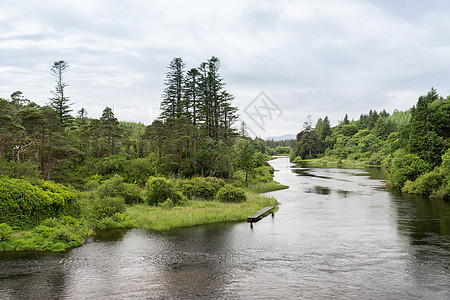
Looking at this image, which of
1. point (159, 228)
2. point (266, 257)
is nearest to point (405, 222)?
point (266, 257)

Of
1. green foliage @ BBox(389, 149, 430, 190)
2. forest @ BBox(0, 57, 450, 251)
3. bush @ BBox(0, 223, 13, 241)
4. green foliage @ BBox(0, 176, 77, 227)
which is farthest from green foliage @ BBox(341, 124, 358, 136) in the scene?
bush @ BBox(0, 223, 13, 241)

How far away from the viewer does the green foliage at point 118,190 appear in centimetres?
2738

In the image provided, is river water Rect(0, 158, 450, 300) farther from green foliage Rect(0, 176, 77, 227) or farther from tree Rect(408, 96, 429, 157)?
tree Rect(408, 96, 429, 157)

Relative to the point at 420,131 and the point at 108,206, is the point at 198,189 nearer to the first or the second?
the point at 108,206

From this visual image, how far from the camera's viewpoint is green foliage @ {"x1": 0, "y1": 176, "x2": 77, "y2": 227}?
19672 mm

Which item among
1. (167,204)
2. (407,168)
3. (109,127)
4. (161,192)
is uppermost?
(109,127)

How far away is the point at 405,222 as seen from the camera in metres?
25.8

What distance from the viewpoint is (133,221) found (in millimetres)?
24422

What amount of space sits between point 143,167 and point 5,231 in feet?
85.1

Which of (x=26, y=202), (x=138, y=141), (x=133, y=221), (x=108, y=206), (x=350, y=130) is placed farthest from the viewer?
(x=350, y=130)

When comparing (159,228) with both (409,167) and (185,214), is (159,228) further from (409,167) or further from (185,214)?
(409,167)

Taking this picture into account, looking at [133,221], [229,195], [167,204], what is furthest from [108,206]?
[229,195]

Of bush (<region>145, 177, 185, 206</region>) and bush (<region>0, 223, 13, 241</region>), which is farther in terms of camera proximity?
bush (<region>145, 177, 185, 206</region>)

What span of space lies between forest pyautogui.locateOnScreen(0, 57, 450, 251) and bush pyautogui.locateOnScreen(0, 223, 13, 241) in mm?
49
